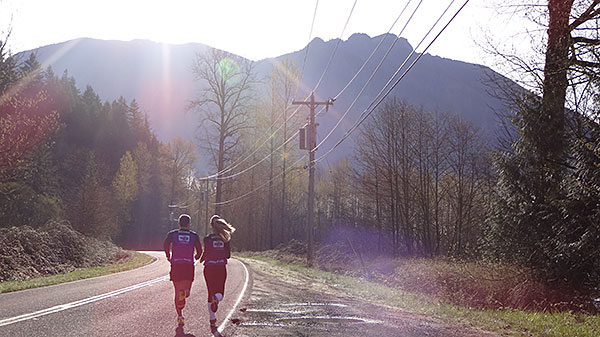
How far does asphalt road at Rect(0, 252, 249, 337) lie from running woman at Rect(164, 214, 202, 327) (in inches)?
25.4

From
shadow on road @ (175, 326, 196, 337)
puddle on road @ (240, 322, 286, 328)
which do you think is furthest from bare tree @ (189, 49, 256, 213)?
shadow on road @ (175, 326, 196, 337)

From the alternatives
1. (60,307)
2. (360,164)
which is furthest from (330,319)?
(360,164)

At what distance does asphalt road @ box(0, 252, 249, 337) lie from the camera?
752 cm

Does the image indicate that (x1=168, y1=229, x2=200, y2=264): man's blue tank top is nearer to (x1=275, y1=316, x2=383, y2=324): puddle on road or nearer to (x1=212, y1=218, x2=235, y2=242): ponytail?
(x1=212, y1=218, x2=235, y2=242): ponytail

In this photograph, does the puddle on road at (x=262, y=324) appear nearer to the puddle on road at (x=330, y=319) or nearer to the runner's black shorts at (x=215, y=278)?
the puddle on road at (x=330, y=319)

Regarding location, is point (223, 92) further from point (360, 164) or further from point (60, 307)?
point (60, 307)

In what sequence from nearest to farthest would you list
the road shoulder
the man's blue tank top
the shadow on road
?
the shadow on road → the road shoulder → the man's blue tank top

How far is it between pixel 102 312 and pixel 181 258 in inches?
90.5

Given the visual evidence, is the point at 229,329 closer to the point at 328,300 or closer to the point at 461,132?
the point at 328,300

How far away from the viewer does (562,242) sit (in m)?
13.9

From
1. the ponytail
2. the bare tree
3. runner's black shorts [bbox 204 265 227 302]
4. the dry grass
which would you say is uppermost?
the bare tree

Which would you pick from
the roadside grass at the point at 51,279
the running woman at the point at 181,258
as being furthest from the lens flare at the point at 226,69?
the running woman at the point at 181,258

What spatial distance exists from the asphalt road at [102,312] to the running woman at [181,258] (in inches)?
25.4

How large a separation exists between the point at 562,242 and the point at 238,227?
2018 inches
